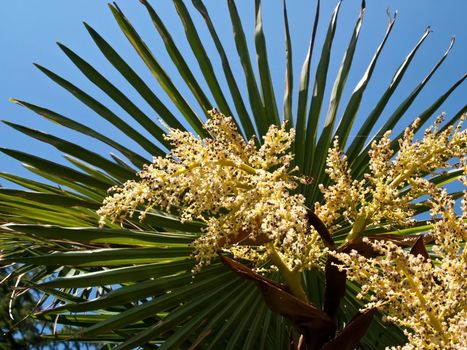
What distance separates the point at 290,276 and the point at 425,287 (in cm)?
71

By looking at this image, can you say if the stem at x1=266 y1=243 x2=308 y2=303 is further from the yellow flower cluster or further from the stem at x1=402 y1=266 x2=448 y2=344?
the stem at x1=402 y1=266 x2=448 y2=344

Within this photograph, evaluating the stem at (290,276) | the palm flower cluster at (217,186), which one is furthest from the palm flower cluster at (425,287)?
the stem at (290,276)

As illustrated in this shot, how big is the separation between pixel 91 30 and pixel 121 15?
0.84 feet

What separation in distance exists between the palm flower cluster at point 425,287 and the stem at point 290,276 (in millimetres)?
508

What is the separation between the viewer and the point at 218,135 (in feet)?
7.67

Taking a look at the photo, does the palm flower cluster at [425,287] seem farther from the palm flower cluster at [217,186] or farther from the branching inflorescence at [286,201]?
the palm flower cluster at [217,186]

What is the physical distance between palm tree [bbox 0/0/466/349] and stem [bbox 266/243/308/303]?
0.41m

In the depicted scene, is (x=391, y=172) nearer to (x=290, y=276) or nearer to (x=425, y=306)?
(x=290, y=276)

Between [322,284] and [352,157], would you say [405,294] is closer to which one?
[322,284]

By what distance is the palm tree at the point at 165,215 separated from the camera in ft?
9.09

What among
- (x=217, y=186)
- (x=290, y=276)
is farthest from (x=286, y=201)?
(x=290, y=276)

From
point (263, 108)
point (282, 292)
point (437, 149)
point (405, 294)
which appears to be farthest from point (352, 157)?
point (405, 294)

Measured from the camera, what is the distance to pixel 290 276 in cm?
227

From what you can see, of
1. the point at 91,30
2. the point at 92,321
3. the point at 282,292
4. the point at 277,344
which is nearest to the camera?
the point at 282,292
